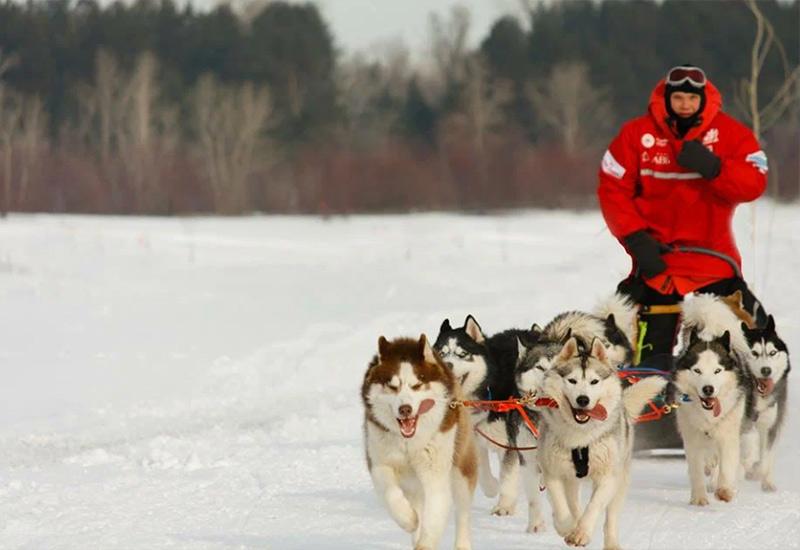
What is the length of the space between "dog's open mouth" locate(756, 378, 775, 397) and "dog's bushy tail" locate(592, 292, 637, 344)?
565 millimetres

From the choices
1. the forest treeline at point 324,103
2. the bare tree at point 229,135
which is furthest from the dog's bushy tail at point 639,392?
the bare tree at point 229,135

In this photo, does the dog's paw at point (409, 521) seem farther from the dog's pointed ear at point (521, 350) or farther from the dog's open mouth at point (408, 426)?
the dog's pointed ear at point (521, 350)

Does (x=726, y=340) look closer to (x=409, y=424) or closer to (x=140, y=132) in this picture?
(x=409, y=424)

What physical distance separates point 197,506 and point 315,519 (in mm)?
561

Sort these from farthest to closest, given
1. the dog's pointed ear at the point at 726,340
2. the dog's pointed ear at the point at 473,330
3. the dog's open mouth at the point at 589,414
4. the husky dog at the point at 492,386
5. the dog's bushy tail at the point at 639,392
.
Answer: the dog's pointed ear at the point at 473,330
the dog's pointed ear at the point at 726,340
the husky dog at the point at 492,386
the dog's bushy tail at the point at 639,392
the dog's open mouth at the point at 589,414

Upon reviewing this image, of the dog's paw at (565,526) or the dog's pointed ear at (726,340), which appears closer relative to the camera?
the dog's paw at (565,526)

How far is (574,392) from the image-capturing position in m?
4.46

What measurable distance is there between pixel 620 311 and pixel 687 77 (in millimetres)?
1028

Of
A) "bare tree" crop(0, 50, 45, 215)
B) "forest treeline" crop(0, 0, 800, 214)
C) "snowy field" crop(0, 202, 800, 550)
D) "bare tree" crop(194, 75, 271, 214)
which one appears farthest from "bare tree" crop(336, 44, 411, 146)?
"snowy field" crop(0, 202, 800, 550)

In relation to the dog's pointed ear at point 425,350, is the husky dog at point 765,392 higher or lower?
lower

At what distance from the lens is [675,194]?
5.82 metres

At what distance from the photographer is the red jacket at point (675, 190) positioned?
571 centimetres

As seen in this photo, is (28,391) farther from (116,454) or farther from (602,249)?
(602,249)

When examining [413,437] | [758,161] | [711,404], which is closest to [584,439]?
[413,437]
